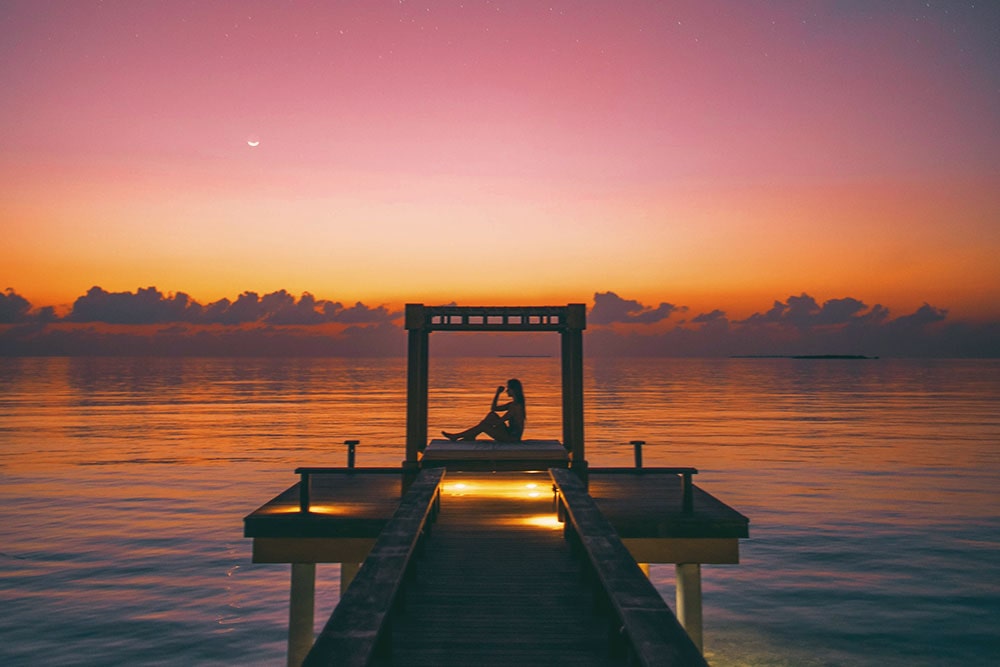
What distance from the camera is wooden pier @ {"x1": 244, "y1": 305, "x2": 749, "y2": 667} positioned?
5695 mm

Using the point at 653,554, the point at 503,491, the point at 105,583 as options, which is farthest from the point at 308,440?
the point at 653,554

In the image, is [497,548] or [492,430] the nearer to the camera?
[497,548]

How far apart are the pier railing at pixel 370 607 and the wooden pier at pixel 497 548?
16 mm

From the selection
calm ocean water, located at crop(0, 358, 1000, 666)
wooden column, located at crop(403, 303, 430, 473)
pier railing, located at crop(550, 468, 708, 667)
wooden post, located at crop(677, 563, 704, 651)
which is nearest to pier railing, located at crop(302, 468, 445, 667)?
pier railing, located at crop(550, 468, 708, 667)

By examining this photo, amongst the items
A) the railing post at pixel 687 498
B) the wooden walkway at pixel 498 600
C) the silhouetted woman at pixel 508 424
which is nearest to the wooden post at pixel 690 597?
the railing post at pixel 687 498

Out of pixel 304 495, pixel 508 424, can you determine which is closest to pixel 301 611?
pixel 304 495

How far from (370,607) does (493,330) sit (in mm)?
9096

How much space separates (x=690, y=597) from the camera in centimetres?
1315

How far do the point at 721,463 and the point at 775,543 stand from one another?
14.3m

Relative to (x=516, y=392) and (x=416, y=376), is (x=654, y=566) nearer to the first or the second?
(x=516, y=392)

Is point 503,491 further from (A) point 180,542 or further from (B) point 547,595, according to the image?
(A) point 180,542

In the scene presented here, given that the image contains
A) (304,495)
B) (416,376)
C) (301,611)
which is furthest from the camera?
(416,376)

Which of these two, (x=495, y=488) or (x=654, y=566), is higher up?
(x=495, y=488)

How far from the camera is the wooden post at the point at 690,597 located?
13109 millimetres
